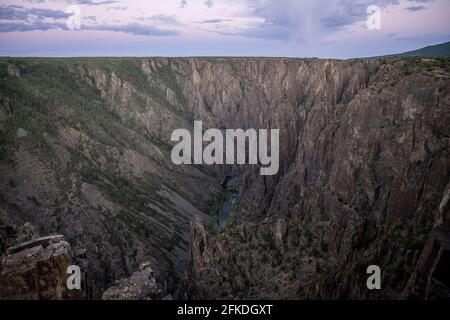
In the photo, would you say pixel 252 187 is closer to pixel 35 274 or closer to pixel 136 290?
pixel 136 290

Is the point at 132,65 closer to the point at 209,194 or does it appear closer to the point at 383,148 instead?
the point at 209,194

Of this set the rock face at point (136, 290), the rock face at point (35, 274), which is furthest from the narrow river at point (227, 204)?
the rock face at point (35, 274)

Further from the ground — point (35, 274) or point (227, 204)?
point (35, 274)

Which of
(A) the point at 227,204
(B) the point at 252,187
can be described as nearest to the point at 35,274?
(B) the point at 252,187

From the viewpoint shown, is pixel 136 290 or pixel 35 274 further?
pixel 136 290

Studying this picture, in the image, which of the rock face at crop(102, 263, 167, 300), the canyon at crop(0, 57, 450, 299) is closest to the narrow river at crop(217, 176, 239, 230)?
the canyon at crop(0, 57, 450, 299)
